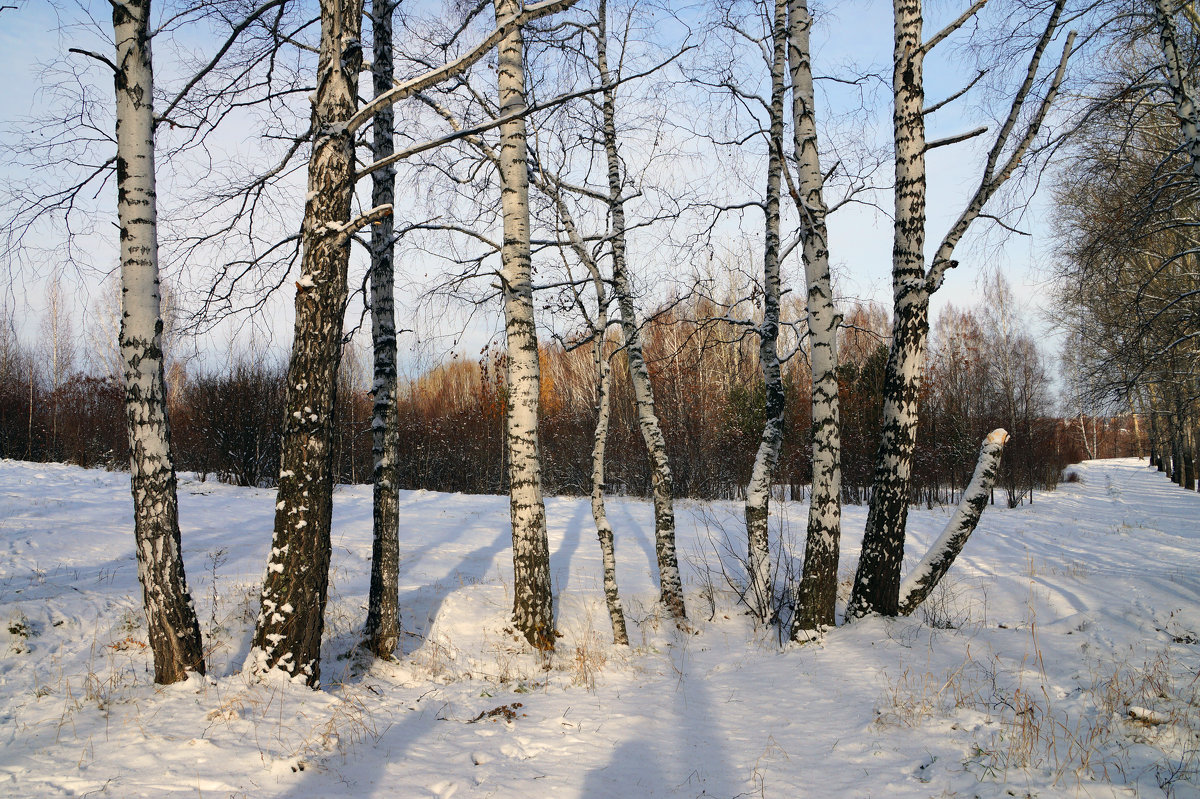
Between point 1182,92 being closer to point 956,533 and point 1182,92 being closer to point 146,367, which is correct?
point 956,533

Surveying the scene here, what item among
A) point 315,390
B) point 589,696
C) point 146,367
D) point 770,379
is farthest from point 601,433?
point 146,367

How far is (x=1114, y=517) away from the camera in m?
16.5

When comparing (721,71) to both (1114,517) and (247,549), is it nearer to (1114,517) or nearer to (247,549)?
(247,549)

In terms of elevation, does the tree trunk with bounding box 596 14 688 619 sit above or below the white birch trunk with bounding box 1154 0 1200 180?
below

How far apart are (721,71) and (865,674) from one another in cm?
588

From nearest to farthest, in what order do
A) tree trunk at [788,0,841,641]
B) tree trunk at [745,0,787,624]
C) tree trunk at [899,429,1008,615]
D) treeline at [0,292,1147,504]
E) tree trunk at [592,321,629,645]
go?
tree trunk at [899,429,1008,615] < tree trunk at [788,0,841,641] < tree trunk at [592,321,629,645] < tree trunk at [745,0,787,624] < treeline at [0,292,1147,504]

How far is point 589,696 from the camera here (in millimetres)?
4645

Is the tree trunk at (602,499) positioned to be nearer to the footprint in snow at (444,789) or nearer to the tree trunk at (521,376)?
the tree trunk at (521,376)

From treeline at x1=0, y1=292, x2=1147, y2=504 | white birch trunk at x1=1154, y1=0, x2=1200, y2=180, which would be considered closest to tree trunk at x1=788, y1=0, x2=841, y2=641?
white birch trunk at x1=1154, y1=0, x2=1200, y2=180

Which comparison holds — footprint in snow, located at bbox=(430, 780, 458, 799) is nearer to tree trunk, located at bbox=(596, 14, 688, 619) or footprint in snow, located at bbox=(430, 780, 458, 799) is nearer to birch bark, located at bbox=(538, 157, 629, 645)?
Result: birch bark, located at bbox=(538, 157, 629, 645)

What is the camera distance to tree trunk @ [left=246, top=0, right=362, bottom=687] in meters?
3.87

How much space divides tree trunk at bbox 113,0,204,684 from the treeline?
12328 mm

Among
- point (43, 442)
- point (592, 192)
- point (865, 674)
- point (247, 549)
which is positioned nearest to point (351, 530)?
point (247, 549)

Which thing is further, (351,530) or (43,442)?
(43,442)
